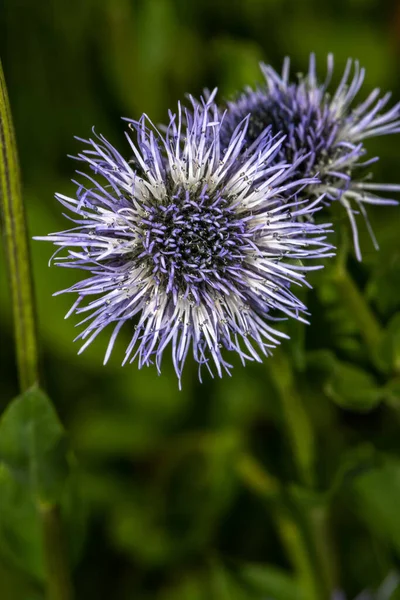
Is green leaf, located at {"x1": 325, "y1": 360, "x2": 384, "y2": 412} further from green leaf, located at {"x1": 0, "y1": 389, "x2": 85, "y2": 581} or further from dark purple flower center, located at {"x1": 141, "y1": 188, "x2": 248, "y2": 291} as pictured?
green leaf, located at {"x1": 0, "y1": 389, "x2": 85, "y2": 581}

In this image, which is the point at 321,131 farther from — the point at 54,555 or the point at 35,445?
the point at 54,555

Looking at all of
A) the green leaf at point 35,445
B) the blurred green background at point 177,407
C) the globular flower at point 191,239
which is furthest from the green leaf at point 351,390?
the green leaf at point 35,445

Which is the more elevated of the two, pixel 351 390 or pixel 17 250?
pixel 17 250

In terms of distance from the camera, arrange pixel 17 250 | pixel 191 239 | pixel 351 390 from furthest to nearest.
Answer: pixel 351 390 → pixel 17 250 → pixel 191 239

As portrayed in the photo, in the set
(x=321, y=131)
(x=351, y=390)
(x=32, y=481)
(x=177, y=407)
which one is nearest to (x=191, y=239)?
(x=321, y=131)

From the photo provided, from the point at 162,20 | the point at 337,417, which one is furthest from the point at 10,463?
the point at 162,20

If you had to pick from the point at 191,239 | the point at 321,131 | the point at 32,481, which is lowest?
the point at 32,481

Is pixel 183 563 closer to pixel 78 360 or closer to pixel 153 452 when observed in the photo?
pixel 153 452

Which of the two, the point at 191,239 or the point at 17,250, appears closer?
the point at 191,239

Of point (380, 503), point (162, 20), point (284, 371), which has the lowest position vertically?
point (380, 503)
